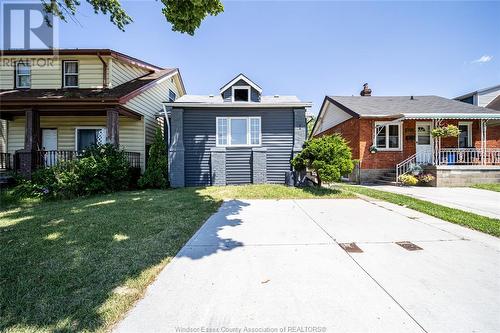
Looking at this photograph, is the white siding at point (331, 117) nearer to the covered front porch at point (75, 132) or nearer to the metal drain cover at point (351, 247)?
the metal drain cover at point (351, 247)

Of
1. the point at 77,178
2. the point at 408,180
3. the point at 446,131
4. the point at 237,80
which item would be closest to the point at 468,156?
the point at 446,131

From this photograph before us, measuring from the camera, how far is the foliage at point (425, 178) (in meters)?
10.5

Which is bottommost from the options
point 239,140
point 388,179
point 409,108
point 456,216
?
point 456,216

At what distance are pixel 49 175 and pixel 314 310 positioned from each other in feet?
31.8

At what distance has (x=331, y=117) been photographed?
16.6m

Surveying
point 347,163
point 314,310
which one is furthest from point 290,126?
point 314,310

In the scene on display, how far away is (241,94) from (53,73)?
31.4 feet

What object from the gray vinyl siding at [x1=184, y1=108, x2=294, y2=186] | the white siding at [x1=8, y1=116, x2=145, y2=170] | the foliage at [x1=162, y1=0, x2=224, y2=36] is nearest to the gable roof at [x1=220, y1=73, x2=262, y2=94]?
the gray vinyl siding at [x1=184, y1=108, x2=294, y2=186]

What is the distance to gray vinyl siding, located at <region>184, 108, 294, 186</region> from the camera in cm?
1024

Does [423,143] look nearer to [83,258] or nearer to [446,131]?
[446,131]

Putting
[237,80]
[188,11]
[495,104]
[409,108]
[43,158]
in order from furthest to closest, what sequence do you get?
[495,104] → [409,108] → [237,80] → [43,158] → [188,11]

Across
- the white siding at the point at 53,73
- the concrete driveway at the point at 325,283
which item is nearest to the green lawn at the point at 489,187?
the concrete driveway at the point at 325,283

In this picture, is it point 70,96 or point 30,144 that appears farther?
point 70,96

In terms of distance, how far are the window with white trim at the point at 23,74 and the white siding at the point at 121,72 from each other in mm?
4262
